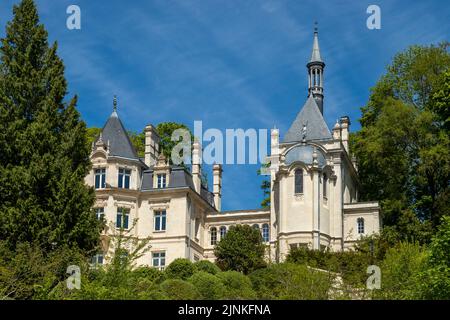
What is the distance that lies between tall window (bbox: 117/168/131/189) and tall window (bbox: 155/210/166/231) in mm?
3067

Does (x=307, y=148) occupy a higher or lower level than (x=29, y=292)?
higher

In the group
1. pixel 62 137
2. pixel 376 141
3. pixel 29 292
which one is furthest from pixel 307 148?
pixel 29 292

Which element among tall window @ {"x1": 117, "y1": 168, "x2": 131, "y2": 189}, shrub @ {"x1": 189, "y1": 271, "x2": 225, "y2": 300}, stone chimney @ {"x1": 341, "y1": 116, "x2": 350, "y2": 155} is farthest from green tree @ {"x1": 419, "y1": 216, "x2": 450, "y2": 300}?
stone chimney @ {"x1": 341, "y1": 116, "x2": 350, "y2": 155}

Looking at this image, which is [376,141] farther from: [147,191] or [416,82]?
[147,191]

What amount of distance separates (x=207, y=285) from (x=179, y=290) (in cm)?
456

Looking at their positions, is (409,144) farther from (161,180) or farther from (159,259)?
(159,259)

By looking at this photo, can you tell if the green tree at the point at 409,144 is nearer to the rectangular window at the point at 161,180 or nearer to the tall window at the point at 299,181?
the tall window at the point at 299,181

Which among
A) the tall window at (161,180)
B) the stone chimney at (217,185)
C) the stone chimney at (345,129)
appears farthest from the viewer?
the stone chimney at (217,185)

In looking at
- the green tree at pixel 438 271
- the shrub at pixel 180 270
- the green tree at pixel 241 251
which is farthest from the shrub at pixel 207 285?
the green tree at pixel 438 271

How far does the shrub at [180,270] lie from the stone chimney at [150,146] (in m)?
15.6

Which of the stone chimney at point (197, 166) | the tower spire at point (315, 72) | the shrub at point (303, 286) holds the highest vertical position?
the tower spire at point (315, 72)

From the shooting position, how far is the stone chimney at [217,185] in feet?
240
